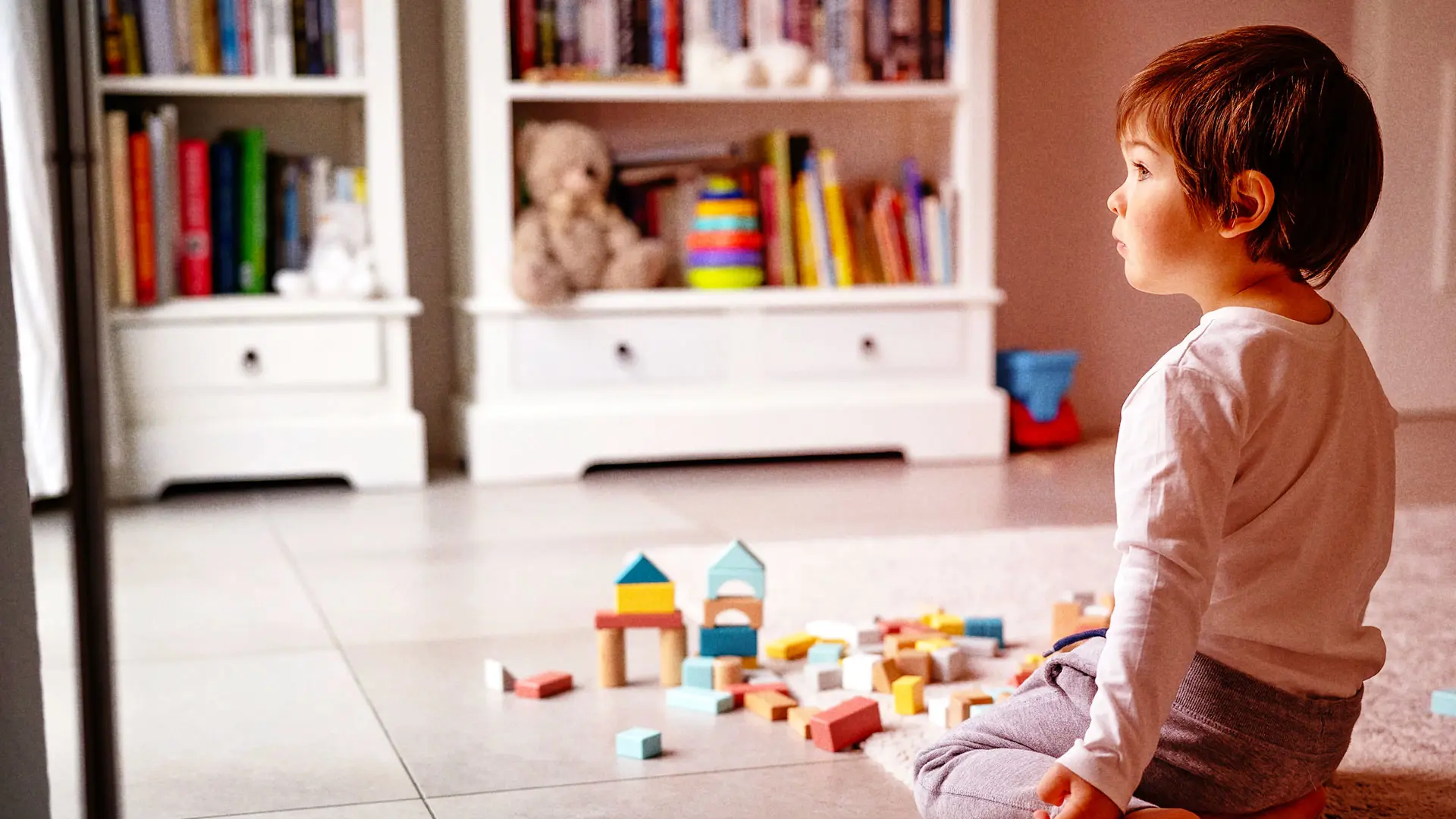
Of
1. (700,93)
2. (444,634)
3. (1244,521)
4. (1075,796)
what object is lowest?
(444,634)

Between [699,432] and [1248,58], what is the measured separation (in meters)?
1.64

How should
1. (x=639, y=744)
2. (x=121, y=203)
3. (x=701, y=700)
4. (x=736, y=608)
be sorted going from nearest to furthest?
(x=639, y=744) < (x=701, y=700) < (x=736, y=608) < (x=121, y=203)

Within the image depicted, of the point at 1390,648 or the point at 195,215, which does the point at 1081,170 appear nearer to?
the point at 1390,648

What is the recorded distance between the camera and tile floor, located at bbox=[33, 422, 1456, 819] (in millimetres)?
955

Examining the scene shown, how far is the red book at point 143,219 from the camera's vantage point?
211 centimetres

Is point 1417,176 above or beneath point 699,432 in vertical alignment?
above

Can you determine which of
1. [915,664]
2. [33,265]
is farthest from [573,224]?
[915,664]

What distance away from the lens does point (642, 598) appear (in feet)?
3.85

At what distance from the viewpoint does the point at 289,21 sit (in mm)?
2191

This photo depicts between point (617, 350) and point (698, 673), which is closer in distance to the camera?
point (698, 673)

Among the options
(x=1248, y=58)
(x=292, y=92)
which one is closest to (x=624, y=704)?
(x=1248, y=58)

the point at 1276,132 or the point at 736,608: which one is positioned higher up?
the point at 1276,132

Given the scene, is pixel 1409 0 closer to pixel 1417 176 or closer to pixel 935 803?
pixel 1417 176

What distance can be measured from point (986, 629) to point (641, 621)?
1.04 ft
